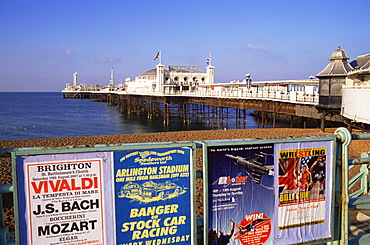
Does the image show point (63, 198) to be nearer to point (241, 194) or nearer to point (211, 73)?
point (241, 194)

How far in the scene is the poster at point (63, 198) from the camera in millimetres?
2664

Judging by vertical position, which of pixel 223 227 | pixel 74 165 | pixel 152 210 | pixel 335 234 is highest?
pixel 74 165

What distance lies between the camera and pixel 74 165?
2758mm

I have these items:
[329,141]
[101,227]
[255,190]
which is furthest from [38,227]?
[329,141]

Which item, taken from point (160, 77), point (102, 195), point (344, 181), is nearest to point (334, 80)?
point (344, 181)

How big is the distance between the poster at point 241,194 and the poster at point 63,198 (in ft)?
3.04

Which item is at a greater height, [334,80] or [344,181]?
[334,80]

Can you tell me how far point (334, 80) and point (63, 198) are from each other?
64.6 ft

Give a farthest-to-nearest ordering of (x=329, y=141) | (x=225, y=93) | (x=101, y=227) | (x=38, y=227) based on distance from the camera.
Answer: (x=225, y=93)
(x=329, y=141)
(x=101, y=227)
(x=38, y=227)

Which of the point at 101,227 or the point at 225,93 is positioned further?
the point at 225,93

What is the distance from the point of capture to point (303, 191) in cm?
334

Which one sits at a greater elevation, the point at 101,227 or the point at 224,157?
the point at 224,157

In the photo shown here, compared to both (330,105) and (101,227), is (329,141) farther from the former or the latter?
(330,105)

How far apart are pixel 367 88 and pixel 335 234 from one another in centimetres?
1266
